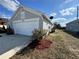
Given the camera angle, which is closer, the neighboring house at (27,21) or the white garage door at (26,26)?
the neighboring house at (27,21)

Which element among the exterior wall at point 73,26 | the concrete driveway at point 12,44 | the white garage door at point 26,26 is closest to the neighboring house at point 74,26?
the exterior wall at point 73,26

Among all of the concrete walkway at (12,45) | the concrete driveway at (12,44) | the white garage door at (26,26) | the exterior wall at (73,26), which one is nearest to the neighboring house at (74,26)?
the exterior wall at (73,26)

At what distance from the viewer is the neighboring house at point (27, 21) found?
53.2 feet

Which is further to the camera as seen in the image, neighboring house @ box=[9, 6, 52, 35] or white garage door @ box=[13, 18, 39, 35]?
white garage door @ box=[13, 18, 39, 35]

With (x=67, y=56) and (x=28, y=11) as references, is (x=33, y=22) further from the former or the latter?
(x=67, y=56)

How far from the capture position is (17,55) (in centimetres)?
920

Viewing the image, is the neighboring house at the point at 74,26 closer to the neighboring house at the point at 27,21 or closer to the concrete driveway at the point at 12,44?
the neighboring house at the point at 27,21

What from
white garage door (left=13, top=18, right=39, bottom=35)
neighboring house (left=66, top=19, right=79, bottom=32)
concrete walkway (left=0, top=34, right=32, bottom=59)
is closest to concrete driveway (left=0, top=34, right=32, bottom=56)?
concrete walkway (left=0, top=34, right=32, bottom=59)

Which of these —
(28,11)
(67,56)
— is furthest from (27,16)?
(67,56)

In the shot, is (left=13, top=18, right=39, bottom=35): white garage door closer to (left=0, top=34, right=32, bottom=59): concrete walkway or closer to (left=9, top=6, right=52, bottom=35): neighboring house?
(left=9, top=6, right=52, bottom=35): neighboring house

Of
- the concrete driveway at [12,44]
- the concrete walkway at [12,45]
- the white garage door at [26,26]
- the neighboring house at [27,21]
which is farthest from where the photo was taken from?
the white garage door at [26,26]

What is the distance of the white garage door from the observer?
653 inches

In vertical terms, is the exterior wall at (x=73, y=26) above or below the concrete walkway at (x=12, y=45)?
above

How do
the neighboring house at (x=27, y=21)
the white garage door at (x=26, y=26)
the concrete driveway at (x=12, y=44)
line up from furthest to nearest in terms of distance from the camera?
the white garage door at (x=26, y=26)
the neighboring house at (x=27, y=21)
the concrete driveway at (x=12, y=44)
